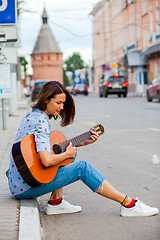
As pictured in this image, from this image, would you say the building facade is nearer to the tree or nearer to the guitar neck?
the guitar neck

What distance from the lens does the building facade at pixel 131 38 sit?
4584 cm

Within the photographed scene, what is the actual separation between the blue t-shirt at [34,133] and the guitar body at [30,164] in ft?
0.25

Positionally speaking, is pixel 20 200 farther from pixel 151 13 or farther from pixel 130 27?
pixel 130 27

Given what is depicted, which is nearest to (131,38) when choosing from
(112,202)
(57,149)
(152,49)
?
(152,49)

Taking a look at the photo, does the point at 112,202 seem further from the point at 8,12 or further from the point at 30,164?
the point at 8,12

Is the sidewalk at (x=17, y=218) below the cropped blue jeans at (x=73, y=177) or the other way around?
below


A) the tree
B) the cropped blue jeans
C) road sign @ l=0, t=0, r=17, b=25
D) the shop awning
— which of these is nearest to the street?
the cropped blue jeans

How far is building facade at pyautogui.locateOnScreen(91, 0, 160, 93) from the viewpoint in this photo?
150ft

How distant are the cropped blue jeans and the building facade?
37.8m

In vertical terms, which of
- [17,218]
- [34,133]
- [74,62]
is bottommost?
[17,218]

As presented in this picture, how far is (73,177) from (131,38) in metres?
51.7

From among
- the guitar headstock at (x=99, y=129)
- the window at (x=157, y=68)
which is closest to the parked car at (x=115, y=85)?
the window at (x=157, y=68)

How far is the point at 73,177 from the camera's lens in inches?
179

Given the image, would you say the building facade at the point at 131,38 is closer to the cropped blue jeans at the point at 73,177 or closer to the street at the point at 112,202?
the street at the point at 112,202
